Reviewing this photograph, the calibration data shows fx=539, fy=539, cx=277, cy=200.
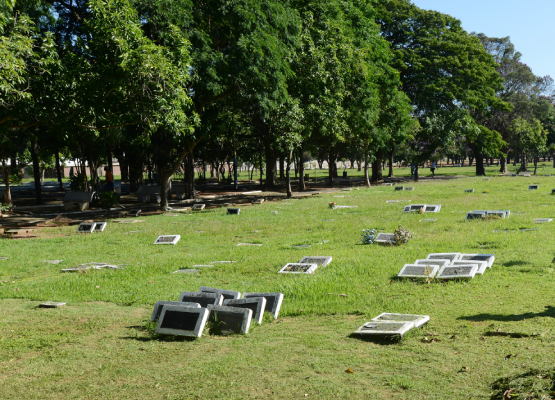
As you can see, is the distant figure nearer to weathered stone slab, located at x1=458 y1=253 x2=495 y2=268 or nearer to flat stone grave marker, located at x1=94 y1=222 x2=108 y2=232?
flat stone grave marker, located at x1=94 y1=222 x2=108 y2=232

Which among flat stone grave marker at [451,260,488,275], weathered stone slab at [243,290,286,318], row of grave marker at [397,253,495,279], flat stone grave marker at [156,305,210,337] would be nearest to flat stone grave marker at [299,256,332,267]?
row of grave marker at [397,253,495,279]

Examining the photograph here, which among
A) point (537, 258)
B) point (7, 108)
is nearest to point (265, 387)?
point (537, 258)

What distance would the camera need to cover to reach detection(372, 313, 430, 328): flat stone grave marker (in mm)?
6375

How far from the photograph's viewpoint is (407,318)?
6.60 metres

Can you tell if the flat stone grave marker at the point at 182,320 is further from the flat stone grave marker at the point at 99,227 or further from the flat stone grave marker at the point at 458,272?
the flat stone grave marker at the point at 99,227

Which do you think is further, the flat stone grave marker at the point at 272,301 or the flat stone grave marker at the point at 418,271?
the flat stone grave marker at the point at 418,271

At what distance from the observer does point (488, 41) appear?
59.3 metres

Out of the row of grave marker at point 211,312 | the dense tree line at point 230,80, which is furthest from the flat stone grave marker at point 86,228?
the row of grave marker at point 211,312

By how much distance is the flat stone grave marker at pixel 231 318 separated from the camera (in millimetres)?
6719

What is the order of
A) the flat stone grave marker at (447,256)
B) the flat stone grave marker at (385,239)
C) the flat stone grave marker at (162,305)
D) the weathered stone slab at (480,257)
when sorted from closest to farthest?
1. the flat stone grave marker at (162,305)
2. the weathered stone slab at (480,257)
3. the flat stone grave marker at (447,256)
4. the flat stone grave marker at (385,239)

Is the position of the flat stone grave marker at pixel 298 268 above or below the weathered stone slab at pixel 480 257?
below

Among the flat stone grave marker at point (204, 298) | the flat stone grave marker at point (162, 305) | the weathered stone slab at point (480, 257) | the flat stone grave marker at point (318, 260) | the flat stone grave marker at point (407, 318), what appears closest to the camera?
the flat stone grave marker at point (407, 318)

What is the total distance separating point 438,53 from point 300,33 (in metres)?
22.0

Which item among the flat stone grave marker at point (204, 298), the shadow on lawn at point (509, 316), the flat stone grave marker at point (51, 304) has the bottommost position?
the flat stone grave marker at point (51, 304)
